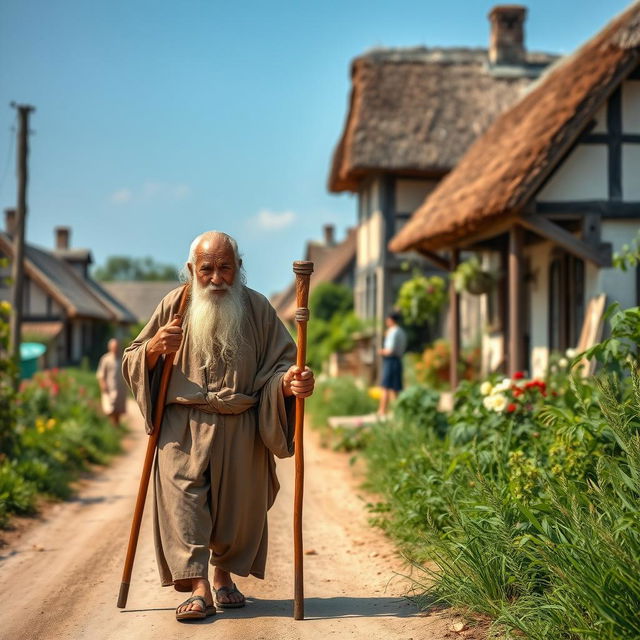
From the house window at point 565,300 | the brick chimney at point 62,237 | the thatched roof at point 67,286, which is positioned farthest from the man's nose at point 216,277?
the brick chimney at point 62,237

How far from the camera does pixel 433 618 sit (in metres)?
4.41

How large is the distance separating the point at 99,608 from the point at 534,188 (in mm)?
6255

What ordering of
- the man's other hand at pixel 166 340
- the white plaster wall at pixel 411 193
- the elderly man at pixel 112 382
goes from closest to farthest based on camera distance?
the man's other hand at pixel 166 340
the elderly man at pixel 112 382
the white plaster wall at pixel 411 193

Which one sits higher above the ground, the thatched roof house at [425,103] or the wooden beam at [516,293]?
the thatched roof house at [425,103]

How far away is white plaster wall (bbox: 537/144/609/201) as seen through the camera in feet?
32.3

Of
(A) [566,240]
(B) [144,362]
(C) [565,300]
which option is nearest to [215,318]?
(B) [144,362]

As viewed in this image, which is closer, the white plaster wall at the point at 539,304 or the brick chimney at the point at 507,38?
the white plaster wall at the point at 539,304

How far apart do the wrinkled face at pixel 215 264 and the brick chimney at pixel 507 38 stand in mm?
17033

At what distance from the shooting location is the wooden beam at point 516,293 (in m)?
9.97

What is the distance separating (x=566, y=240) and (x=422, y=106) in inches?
A: 416

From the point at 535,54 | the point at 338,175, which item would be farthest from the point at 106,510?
the point at 535,54

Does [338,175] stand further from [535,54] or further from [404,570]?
[404,570]

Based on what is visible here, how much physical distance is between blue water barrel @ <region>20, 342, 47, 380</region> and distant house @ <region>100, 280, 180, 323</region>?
1117 inches

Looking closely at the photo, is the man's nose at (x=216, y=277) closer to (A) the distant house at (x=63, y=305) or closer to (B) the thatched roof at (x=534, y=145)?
(B) the thatched roof at (x=534, y=145)
